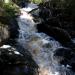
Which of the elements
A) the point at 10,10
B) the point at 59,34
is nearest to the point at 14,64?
the point at 59,34

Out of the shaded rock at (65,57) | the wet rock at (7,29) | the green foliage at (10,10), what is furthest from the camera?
the green foliage at (10,10)

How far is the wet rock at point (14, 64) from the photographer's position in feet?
29.5

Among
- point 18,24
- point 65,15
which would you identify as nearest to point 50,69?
point 18,24

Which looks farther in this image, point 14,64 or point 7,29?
point 7,29

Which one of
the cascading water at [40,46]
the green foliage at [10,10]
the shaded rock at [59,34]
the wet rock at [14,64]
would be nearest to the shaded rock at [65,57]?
the cascading water at [40,46]

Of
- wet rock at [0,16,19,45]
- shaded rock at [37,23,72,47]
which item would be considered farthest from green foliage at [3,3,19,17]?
shaded rock at [37,23,72,47]

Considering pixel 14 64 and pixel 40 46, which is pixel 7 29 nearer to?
pixel 40 46

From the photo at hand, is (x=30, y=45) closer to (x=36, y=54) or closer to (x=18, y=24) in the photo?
(x=36, y=54)

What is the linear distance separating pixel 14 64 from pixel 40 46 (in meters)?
4.26

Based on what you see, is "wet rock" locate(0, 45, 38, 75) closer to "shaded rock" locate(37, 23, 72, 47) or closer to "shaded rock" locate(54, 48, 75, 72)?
"shaded rock" locate(54, 48, 75, 72)

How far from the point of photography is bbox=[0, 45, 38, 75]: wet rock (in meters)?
8.98

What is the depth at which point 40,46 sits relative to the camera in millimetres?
13305

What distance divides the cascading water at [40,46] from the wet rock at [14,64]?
5.53ft

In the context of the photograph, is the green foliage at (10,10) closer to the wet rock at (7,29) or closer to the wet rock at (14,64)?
the wet rock at (7,29)
